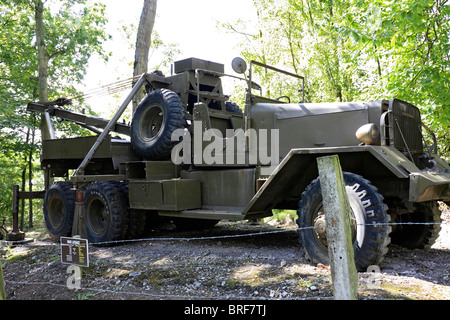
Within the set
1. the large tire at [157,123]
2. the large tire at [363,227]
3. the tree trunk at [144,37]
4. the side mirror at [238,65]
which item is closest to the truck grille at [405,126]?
the large tire at [363,227]

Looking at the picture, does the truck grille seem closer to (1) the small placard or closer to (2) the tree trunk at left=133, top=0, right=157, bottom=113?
(1) the small placard

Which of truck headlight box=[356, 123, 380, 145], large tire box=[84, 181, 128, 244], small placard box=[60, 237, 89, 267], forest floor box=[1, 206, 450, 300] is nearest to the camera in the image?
forest floor box=[1, 206, 450, 300]

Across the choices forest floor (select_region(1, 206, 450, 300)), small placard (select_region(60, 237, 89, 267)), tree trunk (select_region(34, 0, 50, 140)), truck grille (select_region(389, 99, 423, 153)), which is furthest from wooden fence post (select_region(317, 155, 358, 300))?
tree trunk (select_region(34, 0, 50, 140))

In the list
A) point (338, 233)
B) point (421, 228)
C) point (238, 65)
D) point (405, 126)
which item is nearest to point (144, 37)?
point (238, 65)

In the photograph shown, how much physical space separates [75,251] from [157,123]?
3223mm

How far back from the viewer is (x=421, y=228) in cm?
520

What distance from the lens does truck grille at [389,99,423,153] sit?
4.66 metres

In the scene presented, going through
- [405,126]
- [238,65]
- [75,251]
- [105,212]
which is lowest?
[75,251]

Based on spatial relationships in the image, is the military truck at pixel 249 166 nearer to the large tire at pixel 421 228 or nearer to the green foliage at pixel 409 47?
the large tire at pixel 421 228

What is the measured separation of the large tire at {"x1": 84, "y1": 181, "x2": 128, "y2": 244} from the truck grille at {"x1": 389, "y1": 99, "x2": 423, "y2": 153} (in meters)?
4.39

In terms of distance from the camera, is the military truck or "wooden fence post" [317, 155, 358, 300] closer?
"wooden fence post" [317, 155, 358, 300]

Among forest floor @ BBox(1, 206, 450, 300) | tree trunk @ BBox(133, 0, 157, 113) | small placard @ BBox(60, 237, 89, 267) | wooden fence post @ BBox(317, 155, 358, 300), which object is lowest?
forest floor @ BBox(1, 206, 450, 300)

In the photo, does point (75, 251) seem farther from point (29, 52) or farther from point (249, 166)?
point (29, 52)
